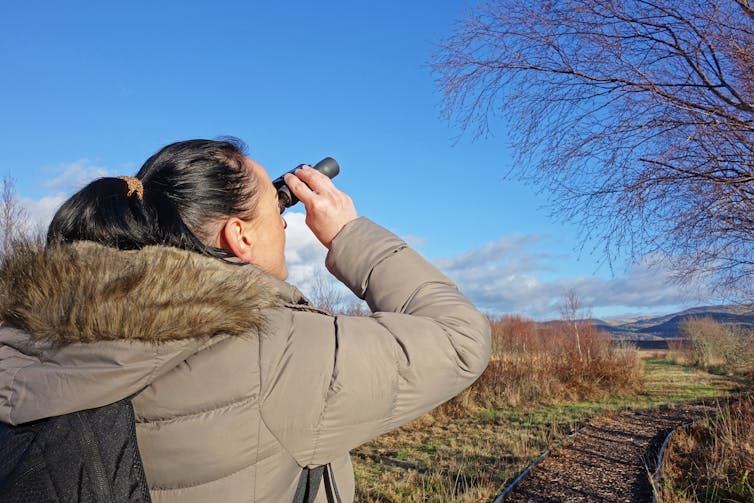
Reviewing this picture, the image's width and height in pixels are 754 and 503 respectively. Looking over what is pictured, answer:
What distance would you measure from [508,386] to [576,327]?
7.88 meters

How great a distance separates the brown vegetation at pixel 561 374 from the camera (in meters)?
17.4

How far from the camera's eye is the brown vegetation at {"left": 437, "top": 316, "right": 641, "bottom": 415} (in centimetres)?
1742

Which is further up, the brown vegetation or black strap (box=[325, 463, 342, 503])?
black strap (box=[325, 463, 342, 503])

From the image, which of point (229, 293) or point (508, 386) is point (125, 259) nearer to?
point (229, 293)

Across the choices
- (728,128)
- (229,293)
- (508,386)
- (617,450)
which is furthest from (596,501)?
(508,386)

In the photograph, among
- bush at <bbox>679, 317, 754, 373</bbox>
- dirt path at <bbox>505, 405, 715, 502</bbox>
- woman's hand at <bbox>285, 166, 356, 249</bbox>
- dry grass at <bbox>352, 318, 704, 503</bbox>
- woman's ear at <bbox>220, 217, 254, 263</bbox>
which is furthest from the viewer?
bush at <bbox>679, 317, 754, 373</bbox>

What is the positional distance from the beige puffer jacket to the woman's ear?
0.79ft

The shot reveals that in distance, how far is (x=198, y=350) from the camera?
106 centimetres

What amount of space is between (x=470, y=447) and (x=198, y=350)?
10330 millimetres

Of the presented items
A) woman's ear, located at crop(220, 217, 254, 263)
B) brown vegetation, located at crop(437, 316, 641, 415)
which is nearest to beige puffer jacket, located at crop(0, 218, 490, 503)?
woman's ear, located at crop(220, 217, 254, 263)

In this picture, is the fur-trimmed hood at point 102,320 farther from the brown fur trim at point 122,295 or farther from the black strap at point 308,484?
the black strap at point 308,484

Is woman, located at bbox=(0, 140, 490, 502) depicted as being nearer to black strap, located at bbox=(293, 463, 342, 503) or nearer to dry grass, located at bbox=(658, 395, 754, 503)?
black strap, located at bbox=(293, 463, 342, 503)

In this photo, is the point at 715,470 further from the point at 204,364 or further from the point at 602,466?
the point at 204,364

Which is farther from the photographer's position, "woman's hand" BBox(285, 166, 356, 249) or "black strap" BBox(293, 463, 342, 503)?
"woman's hand" BBox(285, 166, 356, 249)
